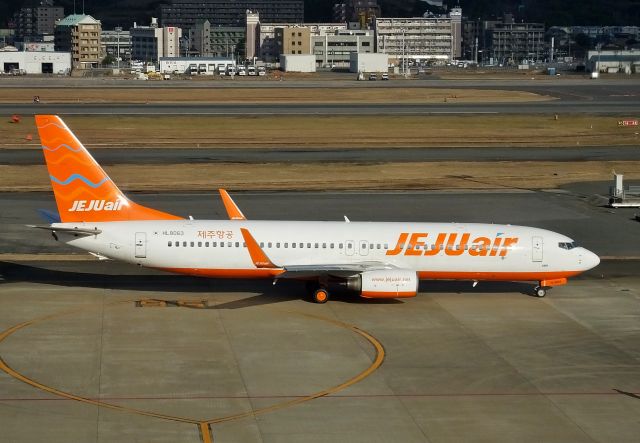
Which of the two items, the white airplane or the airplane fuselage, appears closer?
the white airplane

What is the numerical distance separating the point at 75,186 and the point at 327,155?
51.7 m

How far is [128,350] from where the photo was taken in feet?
133

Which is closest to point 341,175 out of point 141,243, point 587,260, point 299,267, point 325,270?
point 587,260

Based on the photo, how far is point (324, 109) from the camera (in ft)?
471

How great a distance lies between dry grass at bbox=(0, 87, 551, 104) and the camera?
16088cm

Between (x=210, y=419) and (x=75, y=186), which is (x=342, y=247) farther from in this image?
(x=210, y=419)

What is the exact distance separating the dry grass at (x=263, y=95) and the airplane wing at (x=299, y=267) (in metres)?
111

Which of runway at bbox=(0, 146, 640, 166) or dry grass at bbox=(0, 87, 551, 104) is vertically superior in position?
dry grass at bbox=(0, 87, 551, 104)

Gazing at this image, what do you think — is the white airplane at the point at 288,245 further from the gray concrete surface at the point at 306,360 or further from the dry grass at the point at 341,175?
the dry grass at the point at 341,175

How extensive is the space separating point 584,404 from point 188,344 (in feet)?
49.8

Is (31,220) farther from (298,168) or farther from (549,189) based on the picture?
(549,189)

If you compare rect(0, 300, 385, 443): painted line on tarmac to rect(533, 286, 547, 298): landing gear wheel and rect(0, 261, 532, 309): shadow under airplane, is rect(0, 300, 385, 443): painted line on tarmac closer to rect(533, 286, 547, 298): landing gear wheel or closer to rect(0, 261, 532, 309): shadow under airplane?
rect(0, 261, 532, 309): shadow under airplane

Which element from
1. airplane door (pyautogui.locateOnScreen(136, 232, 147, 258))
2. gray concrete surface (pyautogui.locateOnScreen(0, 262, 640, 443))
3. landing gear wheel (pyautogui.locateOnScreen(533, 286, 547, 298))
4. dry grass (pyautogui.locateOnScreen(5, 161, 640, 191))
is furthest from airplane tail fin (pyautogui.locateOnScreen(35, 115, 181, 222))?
dry grass (pyautogui.locateOnScreen(5, 161, 640, 191))

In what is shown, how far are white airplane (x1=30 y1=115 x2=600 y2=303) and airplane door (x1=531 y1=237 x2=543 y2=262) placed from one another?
46 millimetres
